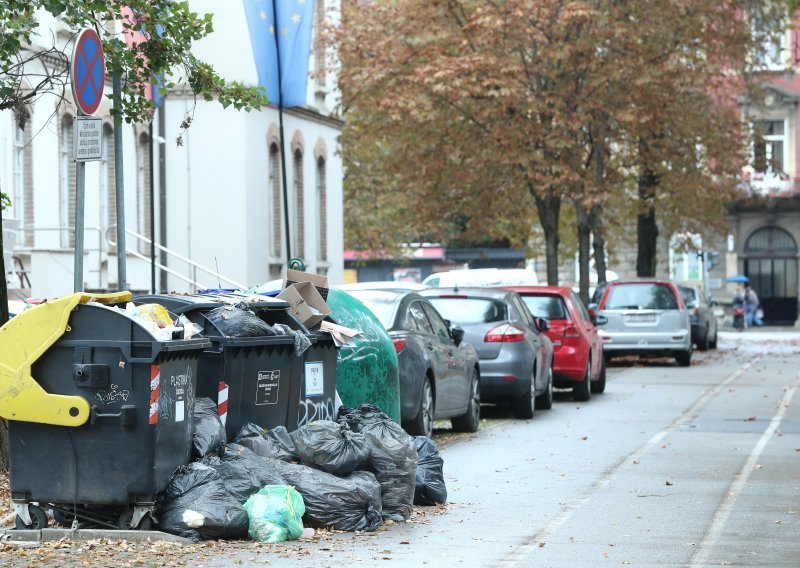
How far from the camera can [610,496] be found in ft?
37.8

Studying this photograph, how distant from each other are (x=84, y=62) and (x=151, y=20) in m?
1.66

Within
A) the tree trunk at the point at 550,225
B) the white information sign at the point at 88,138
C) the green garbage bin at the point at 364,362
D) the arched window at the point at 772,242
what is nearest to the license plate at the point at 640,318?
the tree trunk at the point at 550,225

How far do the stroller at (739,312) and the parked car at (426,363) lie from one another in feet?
142

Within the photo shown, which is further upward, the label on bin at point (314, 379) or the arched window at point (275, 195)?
the arched window at point (275, 195)

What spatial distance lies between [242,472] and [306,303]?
2536mm

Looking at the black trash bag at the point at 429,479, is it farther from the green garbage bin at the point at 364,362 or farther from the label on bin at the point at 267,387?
the green garbage bin at the point at 364,362

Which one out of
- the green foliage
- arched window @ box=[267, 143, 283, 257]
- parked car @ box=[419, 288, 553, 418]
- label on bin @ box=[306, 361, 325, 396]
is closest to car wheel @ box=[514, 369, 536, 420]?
parked car @ box=[419, 288, 553, 418]

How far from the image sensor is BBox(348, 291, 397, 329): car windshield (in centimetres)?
1503

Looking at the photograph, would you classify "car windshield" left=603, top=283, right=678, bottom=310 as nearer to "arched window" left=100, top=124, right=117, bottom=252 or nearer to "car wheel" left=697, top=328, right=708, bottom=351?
"car wheel" left=697, top=328, right=708, bottom=351

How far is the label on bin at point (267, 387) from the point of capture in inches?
406

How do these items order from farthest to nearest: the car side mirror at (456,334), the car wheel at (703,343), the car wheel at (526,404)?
the car wheel at (703,343)
the car wheel at (526,404)
the car side mirror at (456,334)

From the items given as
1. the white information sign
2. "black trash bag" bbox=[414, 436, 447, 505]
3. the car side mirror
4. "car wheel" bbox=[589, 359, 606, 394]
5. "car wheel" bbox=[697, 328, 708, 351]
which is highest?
the white information sign

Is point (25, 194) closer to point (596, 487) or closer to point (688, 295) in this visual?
point (596, 487)

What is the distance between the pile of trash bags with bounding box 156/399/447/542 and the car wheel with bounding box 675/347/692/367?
2049 centimetres
